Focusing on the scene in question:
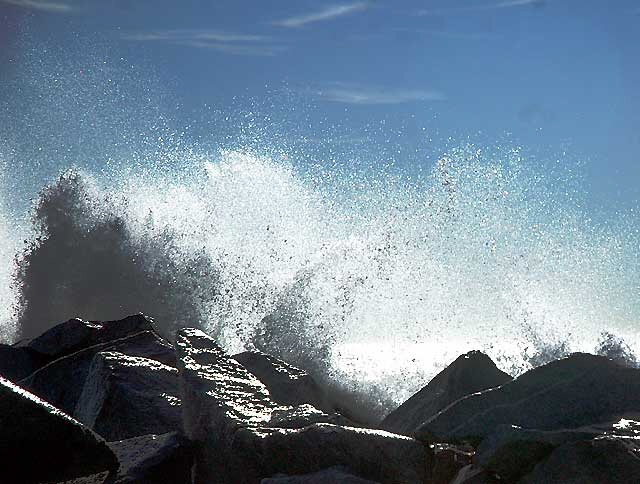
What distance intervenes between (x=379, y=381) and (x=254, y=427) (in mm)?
7483

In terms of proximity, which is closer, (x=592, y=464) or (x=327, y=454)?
(x=592, y=464)

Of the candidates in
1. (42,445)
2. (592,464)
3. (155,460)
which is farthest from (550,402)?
(42,445)

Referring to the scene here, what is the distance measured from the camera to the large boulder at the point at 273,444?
5301 mm

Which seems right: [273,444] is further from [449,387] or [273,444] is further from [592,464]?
[449,387]

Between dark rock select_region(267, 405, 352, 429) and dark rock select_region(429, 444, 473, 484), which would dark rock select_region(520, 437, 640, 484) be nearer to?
dark rock select_region(429, 444, 473, 484)

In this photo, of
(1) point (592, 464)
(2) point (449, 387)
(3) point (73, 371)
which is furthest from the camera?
(3) point (73, 371)

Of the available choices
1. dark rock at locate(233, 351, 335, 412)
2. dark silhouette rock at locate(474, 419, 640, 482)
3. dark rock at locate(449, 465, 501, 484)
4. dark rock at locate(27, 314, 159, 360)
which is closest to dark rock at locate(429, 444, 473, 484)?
dark rock at locate(449, 465, 501, 484)

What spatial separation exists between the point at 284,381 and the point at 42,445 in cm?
380

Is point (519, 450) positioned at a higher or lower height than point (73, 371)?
lower

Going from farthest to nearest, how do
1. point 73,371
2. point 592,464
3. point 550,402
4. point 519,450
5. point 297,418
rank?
point 73,371
point 550,402
point 297,418
point 519,450
point 592,464

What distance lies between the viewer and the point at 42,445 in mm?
5316

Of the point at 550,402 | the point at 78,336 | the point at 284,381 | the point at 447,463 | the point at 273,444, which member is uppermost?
the point at 78,336

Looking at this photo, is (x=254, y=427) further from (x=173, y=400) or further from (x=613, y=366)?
(x=613, y=366)

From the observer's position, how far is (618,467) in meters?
4.67
